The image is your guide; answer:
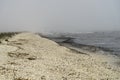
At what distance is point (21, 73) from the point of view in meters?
15.4

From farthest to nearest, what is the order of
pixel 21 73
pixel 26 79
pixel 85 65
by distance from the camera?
pixel 85 65 → pixel 21 73 → pixel 26 79

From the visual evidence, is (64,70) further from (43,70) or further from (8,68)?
(8,68)

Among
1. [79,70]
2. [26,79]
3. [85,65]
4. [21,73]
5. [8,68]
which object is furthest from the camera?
[85,65]

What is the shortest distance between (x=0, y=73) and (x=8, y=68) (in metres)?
1.44

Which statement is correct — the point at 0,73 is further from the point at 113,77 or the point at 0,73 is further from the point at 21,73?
the point at 113,77

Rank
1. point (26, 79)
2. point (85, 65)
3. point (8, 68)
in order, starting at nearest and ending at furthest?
1. point (26, 79)
2. point (8, 68)
3. point (85, 65)

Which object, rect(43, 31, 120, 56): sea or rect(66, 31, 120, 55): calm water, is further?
rect(66, 31, 120, 55): calm water

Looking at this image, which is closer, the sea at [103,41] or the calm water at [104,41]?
the sea at [103,41]

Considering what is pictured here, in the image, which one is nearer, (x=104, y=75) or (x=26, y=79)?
(x=26, y=79)

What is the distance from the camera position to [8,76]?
14.5 metres

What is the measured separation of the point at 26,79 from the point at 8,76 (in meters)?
1.03

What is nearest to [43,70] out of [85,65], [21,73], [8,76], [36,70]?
[36,70]

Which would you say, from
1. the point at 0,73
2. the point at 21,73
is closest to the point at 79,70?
the point at 21,73

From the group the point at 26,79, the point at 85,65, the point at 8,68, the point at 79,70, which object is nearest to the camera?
the point at 26,79
